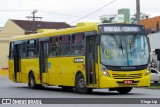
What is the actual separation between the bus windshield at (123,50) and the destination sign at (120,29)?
7.3 inches

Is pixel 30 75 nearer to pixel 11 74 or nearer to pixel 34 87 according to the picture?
pixel 34 87

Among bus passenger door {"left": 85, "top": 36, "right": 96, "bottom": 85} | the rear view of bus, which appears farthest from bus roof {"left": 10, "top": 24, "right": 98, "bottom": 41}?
the rear view of bus

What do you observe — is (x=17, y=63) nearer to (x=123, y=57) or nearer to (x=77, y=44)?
(x=77, y=44)

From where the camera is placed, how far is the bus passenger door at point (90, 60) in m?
23.6

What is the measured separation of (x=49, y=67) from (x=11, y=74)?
7088 mm

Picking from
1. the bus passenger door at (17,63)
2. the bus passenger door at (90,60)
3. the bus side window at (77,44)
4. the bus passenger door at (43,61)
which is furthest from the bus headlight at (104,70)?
the bus passenger door at (17,63)

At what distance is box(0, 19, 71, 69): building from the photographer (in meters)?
109

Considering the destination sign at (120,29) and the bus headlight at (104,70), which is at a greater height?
the destination sign at (120,29)

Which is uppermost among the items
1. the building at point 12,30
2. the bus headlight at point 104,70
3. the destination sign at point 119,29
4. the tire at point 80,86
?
the building at point 12,30

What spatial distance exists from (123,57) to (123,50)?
11.8 inches

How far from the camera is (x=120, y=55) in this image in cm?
2328

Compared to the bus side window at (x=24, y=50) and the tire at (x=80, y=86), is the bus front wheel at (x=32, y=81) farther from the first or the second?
the tire at (x=80, y=86)

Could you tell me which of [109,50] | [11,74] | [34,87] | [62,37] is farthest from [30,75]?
[109,50]

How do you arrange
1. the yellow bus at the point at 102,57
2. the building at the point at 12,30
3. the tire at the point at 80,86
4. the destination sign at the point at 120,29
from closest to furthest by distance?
the yellow bus at the point at 102,57
the destination sign at the point at 120,29
the tire at the point at 80,86
the building at the point at 12,30
